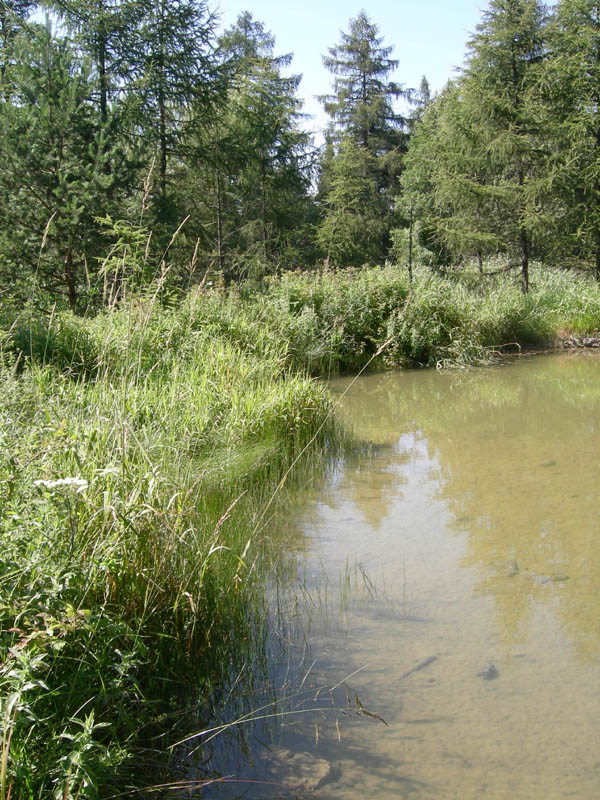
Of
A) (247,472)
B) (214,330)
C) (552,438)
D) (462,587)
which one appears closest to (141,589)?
(462,587)

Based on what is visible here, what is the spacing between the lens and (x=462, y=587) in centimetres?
356

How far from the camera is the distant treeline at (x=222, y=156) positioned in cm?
1088

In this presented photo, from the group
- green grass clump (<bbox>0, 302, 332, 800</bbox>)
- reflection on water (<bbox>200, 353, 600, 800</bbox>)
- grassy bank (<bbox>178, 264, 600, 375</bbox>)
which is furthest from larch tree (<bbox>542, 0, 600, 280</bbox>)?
green grass clump (<bbox>0, 302, 332, 800</bbox>)

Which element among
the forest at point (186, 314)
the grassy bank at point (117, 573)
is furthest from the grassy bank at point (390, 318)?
the grassy bank at point (117, 573)

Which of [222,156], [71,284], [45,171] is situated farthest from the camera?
[222,156]

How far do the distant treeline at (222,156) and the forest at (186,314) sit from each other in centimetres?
7

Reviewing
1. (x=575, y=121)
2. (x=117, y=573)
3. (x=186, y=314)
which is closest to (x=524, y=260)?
(x=575, y=121)

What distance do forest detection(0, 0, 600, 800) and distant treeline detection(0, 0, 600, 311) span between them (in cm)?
7

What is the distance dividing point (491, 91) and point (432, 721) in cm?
1650

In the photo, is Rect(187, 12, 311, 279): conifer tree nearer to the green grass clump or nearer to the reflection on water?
the reflection on water

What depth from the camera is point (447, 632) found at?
3092 mm

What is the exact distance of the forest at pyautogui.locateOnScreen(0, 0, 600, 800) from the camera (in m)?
2.12

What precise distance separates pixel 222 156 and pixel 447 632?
15989 millimetres

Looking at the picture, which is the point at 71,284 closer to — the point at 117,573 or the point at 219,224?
the point at 219,224
